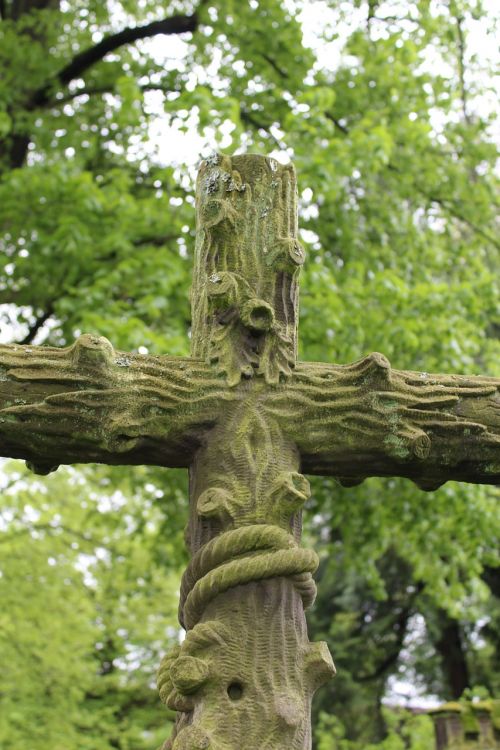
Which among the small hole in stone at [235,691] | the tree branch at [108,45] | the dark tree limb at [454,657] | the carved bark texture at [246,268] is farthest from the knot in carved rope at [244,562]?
the dark tree limb at [454,657]

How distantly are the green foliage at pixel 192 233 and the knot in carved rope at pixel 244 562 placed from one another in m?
4.88

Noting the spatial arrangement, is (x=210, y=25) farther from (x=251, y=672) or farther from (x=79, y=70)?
(x=251, y=672)

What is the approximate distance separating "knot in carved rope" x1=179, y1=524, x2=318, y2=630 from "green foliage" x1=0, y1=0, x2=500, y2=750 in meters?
4.88

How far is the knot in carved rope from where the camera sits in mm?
2387

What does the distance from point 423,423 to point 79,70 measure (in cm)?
962

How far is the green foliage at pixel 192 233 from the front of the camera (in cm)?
856

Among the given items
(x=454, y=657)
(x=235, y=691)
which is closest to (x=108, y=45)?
(x=235, y=691)

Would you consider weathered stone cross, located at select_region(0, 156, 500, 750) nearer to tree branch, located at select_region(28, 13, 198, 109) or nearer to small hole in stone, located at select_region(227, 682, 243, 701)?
small hole in stone, located at select_region(227, 682, 243, 701)

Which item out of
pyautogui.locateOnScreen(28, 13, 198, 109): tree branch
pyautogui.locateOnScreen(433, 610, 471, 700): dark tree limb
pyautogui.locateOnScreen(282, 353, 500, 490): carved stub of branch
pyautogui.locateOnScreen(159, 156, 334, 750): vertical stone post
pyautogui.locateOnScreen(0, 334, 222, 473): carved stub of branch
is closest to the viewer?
pyautogui.locateOnScreen(159, 156, 334, 750): vertical stone post

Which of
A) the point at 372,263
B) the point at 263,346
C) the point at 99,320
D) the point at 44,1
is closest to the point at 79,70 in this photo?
the point at 44,1

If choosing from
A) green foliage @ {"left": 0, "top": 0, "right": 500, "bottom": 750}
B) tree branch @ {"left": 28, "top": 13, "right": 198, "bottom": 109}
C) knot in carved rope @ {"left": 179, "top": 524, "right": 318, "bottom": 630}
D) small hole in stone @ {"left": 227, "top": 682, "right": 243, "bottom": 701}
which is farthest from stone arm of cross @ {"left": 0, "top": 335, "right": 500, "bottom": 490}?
tree branch @ {"left": 28, "top": 13, "right": 198, "bottom": 109}

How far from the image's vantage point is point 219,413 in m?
2.61

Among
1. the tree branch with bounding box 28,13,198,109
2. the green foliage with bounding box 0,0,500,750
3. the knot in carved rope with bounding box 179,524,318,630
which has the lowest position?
the knot in carved rope with bounding box 179,524,318,630

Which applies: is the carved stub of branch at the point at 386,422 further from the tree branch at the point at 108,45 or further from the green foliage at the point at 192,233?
the tree branch at the point at 108,45
